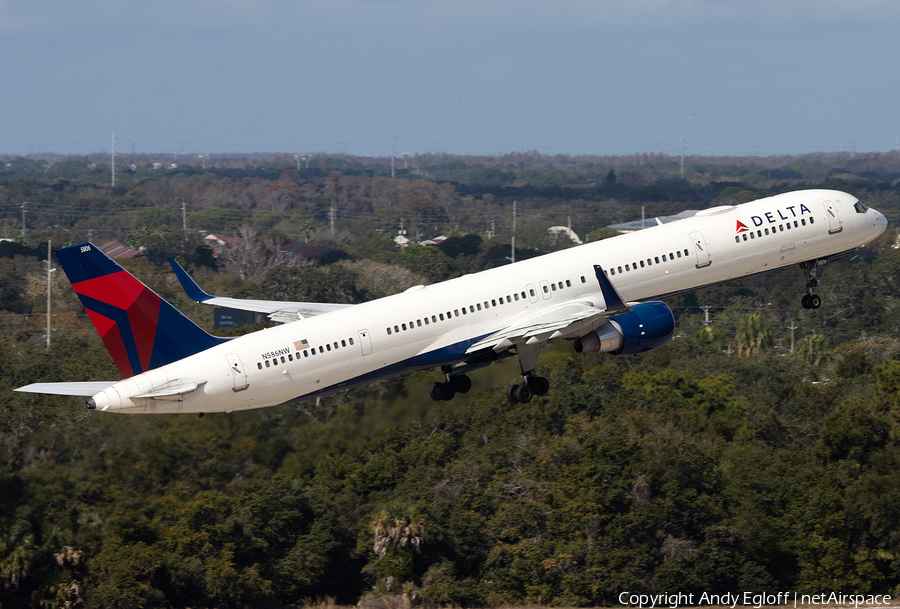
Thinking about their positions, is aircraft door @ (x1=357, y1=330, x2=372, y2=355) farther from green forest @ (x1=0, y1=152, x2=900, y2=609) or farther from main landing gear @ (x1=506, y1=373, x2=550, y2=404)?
green forest @ (x1=0, y1=152, x2=900, y2=609)

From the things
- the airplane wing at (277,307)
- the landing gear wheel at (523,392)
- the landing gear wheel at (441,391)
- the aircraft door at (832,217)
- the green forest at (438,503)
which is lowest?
the green forest at (438,503)

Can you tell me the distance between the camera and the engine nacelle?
46.1 metres

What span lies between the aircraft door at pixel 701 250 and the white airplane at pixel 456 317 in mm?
54

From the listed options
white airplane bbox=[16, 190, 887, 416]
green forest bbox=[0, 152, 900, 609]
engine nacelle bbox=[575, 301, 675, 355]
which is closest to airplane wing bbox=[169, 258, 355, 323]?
white airplane bbox=[16, 190, 887, 416]

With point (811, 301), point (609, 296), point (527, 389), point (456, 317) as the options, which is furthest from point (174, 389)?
point (811, 301)

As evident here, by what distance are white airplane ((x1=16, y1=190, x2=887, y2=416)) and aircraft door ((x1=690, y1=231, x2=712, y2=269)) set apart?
5 cm

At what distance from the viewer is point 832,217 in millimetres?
53500

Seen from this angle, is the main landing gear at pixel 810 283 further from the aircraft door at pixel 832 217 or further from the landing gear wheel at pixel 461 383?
the landing gear wheel at pixel 461 383

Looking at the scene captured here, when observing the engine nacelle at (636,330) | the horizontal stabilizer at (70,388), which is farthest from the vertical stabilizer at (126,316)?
the engine nacelle at (636,330)

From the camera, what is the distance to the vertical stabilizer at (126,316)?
39.7 meters

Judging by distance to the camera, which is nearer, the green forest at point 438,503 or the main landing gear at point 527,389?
the main landing gear at point 527,389

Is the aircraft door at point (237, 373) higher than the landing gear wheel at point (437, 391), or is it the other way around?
the aircraft door at point (237, 373)

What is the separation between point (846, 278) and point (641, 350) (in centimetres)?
13177

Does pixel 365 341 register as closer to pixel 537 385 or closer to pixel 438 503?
pixel 537 385
